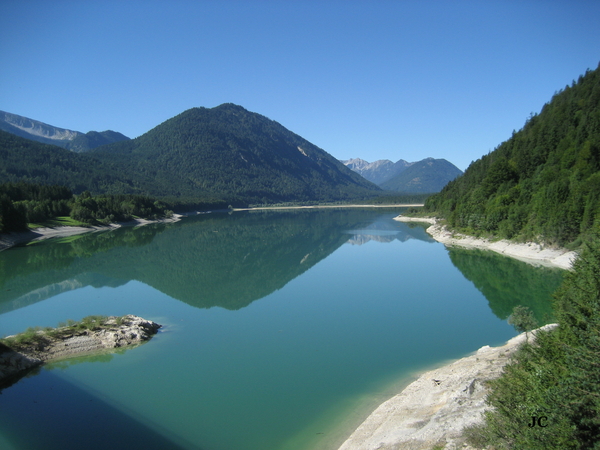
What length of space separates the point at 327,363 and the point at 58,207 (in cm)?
6924

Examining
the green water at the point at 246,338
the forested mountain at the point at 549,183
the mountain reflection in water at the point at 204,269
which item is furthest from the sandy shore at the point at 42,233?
the forested mountain at the point at 549,183

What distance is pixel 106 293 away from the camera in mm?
26500

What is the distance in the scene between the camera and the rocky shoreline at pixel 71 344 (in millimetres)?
13617

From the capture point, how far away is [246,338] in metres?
17.7

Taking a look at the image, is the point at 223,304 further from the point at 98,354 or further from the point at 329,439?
the point at 329,439

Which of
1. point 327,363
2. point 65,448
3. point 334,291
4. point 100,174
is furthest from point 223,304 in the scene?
point 100,174

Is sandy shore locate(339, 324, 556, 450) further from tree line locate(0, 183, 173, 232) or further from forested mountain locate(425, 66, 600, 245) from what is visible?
tree line locate(0, 183, 173, 232)

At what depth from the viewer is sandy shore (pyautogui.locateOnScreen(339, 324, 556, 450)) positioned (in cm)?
784

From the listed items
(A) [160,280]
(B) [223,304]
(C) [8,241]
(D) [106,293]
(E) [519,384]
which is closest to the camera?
(E) [519,384]

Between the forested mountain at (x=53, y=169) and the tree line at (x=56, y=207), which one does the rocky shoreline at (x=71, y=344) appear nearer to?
the tree line at (x=56, y=207)

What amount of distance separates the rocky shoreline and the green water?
68cm

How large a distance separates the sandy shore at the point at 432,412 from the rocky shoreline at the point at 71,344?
37.2 ft

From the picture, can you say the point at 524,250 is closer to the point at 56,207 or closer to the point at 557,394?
the point at 557,394

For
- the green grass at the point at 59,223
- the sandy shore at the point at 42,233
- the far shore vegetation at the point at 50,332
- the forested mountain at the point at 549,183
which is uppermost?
the forested mountain at the point at 549,183
